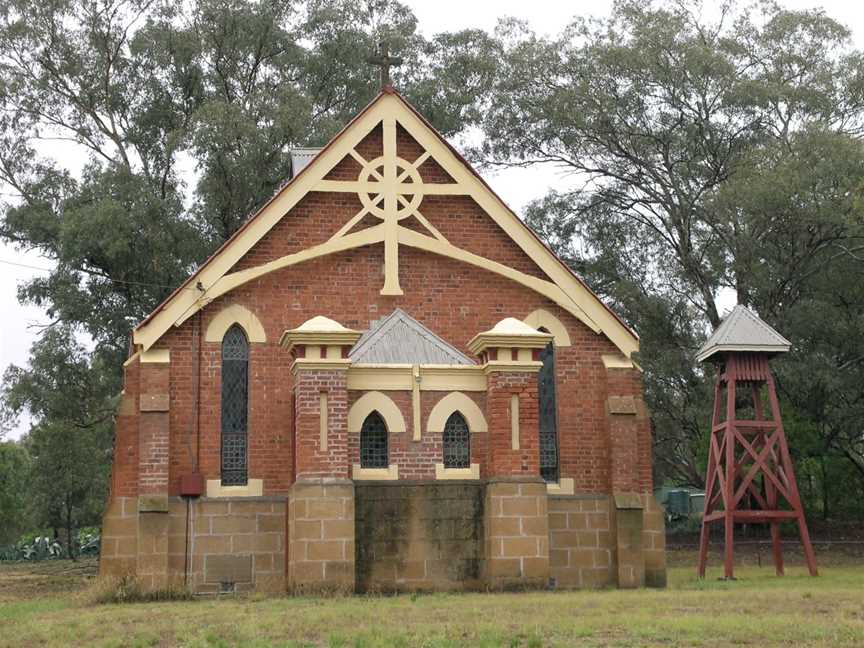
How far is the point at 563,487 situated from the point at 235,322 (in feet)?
21.9

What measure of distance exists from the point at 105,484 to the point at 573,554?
27799 mm

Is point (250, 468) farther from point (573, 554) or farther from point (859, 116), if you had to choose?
point (859, 116)

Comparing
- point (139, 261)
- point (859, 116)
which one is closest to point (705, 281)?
point (859, 116)

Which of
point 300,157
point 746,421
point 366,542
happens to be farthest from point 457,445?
point 300,157

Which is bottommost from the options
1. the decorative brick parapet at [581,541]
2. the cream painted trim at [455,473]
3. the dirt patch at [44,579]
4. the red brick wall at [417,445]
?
the dirt patch at [44,579]

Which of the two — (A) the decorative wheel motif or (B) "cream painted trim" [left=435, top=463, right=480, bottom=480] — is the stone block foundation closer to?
(B) "cream painted trim" [left=435, top=463, right=480, bottom=480]

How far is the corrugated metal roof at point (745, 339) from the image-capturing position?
25641mm

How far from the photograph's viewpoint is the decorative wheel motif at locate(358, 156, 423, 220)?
2386cm

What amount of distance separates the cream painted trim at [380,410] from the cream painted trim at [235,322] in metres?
2.87

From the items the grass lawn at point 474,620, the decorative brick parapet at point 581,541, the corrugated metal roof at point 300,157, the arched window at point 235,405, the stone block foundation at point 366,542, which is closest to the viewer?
the grass lawn at point 474,620

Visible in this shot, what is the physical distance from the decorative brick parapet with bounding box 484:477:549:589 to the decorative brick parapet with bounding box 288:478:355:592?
2.23 meters

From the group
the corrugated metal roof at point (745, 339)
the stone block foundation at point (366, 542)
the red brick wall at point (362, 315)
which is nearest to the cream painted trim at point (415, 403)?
the stone block foundation at point (366, 542)

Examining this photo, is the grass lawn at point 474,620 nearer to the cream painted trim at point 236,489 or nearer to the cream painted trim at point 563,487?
the cream painted trim at point 236,489

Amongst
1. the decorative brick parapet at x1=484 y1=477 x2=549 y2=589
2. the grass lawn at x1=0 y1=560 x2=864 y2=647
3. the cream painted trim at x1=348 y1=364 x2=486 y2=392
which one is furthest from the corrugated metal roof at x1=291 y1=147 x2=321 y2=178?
the grass lawn at x1=0 y1=560 x2=864 y2=647
